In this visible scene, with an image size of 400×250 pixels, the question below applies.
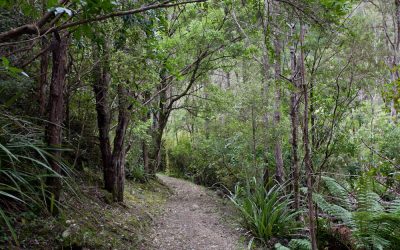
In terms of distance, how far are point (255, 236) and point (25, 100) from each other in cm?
496

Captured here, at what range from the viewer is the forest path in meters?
5.72

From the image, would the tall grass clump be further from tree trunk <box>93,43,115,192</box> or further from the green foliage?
the green foliage

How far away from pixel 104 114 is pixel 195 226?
3.01 meters

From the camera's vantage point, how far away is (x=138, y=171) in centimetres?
1057

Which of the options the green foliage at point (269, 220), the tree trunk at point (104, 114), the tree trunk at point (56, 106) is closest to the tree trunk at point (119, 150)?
the tree trunk at point (104, 114)

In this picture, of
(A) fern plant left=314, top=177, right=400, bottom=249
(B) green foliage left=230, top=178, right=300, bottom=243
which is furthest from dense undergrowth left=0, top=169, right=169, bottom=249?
(A) fern plant left=314, top=177, right=400, bottom=249

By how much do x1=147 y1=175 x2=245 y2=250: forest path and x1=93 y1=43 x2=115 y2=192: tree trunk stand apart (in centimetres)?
142

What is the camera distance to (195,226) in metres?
6.88

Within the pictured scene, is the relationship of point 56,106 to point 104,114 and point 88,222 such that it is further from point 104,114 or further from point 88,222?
point 104,114

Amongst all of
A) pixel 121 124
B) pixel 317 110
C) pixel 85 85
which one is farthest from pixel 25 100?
Result: pixel 317 110

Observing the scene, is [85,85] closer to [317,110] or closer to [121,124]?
[121,124]

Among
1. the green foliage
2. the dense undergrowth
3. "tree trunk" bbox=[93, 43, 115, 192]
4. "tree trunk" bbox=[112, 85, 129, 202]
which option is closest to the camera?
the dense undergrowth

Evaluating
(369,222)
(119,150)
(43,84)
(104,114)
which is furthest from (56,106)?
(369,222)

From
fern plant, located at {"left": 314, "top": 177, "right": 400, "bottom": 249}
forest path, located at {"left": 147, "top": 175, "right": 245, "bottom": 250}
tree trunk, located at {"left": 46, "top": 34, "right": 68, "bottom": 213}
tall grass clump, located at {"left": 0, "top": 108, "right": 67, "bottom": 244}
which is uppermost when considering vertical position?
tree trunk, located at {"left": 46, "top": 34, "right": 68, "bottom": 213}
